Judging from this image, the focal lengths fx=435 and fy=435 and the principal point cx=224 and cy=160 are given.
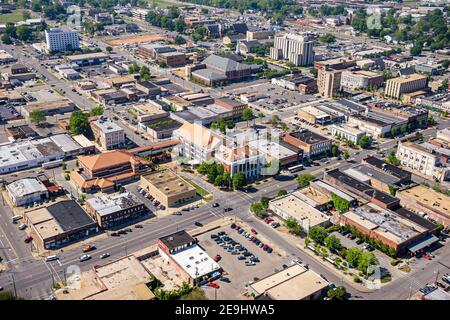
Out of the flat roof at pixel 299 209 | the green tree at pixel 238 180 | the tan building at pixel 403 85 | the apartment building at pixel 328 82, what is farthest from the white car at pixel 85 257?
the tan building at pixel 403 85

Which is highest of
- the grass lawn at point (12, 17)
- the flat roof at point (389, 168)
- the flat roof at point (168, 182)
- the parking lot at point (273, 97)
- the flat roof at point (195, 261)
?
the grass lawn at point (12, 17)

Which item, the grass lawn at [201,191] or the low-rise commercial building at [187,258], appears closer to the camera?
the low-rise commercial building at [187,258]

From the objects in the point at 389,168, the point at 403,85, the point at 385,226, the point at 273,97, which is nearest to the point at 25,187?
the point at 385,226

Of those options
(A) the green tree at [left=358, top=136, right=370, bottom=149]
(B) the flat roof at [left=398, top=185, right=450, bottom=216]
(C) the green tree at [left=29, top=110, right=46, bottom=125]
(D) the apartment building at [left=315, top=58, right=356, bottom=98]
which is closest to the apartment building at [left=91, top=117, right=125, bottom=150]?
(C) the green tree at [left=29, top=110, right=46, bottom=125]

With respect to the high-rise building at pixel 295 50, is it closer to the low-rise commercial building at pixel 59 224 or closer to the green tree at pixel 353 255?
the green tree at pixel 353 255

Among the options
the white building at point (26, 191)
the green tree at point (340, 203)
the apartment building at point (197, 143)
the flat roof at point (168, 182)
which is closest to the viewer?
the green tree at point (340, 203)

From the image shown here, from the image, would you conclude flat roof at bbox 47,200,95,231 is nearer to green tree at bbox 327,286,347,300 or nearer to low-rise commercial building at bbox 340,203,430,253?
green tree at bbox 327,286,347,300

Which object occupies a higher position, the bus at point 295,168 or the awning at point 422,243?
the bus at point 295,168
